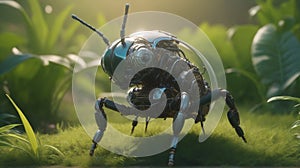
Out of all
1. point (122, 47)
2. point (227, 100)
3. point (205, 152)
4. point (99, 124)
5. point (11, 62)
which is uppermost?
point (122, 47)

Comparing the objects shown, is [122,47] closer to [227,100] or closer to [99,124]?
[99,124]

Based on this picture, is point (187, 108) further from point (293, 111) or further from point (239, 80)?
point (239, 80)

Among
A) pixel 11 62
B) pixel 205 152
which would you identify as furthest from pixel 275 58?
pixel 11 62

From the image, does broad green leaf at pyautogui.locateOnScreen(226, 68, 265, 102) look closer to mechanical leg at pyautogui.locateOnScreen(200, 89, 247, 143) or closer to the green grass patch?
the green grass patch

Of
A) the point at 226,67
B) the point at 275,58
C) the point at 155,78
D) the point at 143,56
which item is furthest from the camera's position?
the point at 226,67

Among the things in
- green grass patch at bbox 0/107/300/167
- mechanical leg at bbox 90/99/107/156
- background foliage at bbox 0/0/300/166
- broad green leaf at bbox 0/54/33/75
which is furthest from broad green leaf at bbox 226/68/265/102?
mechanical leg at bbox 90/99/107/156

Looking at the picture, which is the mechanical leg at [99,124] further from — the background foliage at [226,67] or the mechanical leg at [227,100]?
the background foliage at [226,67]
